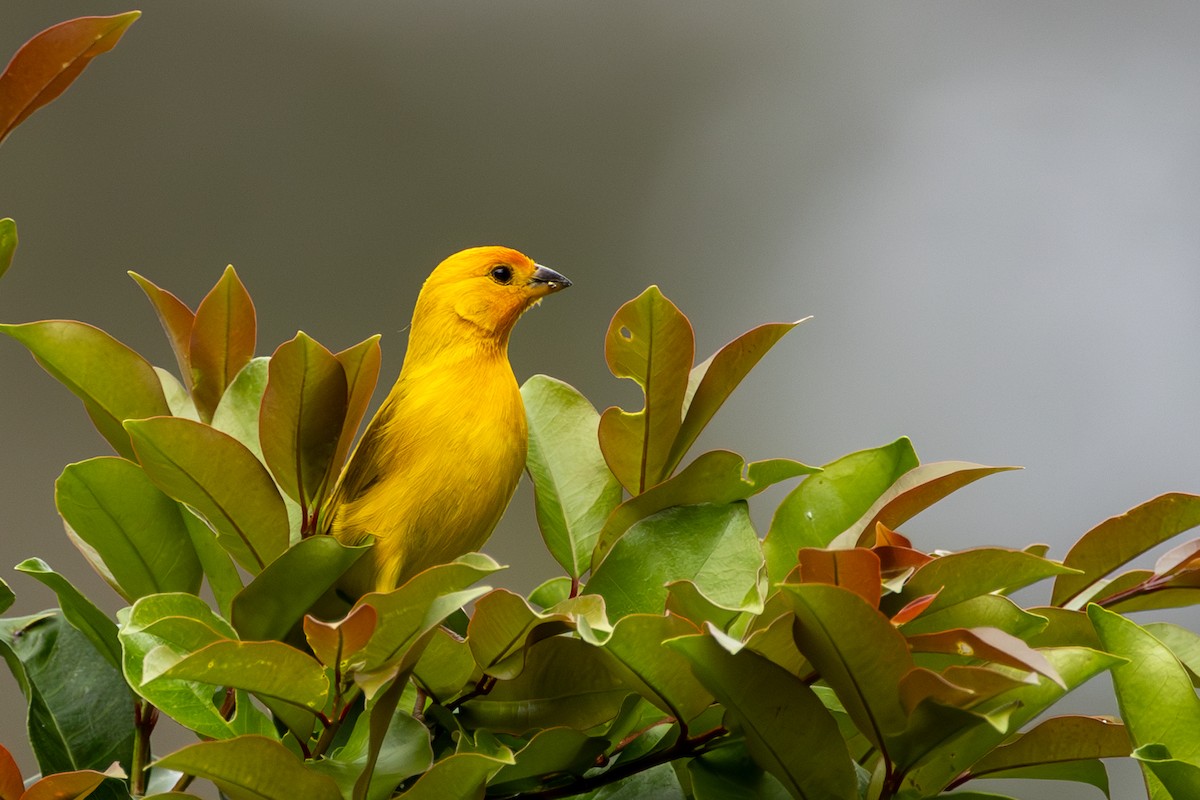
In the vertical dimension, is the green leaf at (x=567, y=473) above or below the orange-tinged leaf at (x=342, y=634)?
above

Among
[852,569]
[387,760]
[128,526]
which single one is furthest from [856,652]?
[128,526]

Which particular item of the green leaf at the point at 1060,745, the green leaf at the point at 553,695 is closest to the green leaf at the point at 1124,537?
the green leaf at the point at 1060,745

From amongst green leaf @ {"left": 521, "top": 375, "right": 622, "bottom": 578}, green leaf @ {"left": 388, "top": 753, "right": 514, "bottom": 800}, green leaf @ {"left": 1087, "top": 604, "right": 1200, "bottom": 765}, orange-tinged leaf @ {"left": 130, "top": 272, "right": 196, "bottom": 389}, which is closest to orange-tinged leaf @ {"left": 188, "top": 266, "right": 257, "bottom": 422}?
orange-tinged leaf @ {"left": 130, "top": 272, "right": 196, "bottom": 389}

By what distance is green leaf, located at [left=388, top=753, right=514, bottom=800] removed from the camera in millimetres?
279

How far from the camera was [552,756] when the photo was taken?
323 mm

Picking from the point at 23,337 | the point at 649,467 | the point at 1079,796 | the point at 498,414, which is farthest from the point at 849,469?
the point at 1079,796

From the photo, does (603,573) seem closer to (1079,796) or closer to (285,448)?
(285,448)

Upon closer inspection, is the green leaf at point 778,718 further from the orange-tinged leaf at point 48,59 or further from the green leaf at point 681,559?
the orange-tinged leaf at point 48,59

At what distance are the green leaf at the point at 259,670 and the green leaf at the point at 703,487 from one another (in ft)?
0.34

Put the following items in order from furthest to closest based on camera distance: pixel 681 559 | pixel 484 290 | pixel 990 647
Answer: pixel 484 290 → pixel 681 559 → pixel 990 647

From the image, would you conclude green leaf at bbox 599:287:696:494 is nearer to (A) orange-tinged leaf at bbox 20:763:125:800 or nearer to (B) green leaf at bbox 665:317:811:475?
(B) green leaf at bbox 665:317:811:475

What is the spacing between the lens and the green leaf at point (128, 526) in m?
0.37

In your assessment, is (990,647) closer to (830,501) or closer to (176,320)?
(830,501)

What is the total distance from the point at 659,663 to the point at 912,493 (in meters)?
0.11
